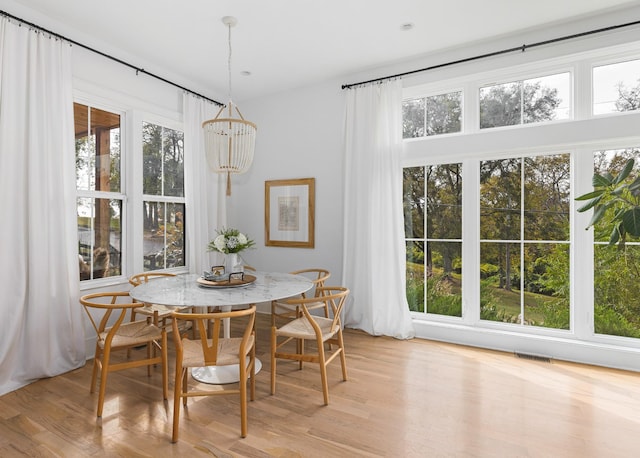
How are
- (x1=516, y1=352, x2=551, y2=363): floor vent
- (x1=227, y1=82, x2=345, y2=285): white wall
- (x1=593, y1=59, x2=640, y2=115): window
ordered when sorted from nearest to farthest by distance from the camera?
(x1=593, y1=59, x2=640, y2=115): window
(x1=516, y1=352, x2=551, y2=363): floor vent
(x1=227, y1=82, x2=345, y2=285): white wall

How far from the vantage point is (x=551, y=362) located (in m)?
3.16

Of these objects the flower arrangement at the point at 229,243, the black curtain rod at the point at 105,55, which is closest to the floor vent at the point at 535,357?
the flower arrangement at the point at 229,243

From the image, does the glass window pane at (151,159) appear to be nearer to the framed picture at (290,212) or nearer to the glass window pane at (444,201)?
the framed picture at (290,212)

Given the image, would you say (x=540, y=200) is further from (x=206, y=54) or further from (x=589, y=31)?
(x=206, y=54)

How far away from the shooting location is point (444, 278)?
150 inches

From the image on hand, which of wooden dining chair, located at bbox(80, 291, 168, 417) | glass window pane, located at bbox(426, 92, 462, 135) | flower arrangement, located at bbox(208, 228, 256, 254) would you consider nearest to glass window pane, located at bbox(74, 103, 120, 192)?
wooden dining chair, located at bbox(80, 291, 168, 417)

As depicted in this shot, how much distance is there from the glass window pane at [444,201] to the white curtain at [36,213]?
354 centimetres

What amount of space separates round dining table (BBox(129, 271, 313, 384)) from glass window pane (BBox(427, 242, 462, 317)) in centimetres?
158

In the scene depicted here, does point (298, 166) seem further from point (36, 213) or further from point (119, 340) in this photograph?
point (119, 340)

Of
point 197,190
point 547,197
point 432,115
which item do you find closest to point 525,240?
point 547,197

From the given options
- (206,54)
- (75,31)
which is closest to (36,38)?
(75,31)

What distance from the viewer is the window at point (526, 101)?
331 cm

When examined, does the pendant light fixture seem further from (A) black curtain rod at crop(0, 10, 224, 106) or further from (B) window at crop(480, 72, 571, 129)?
(B) window at crop(480, 72, 571, 129)

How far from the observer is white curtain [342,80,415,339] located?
150 inches
